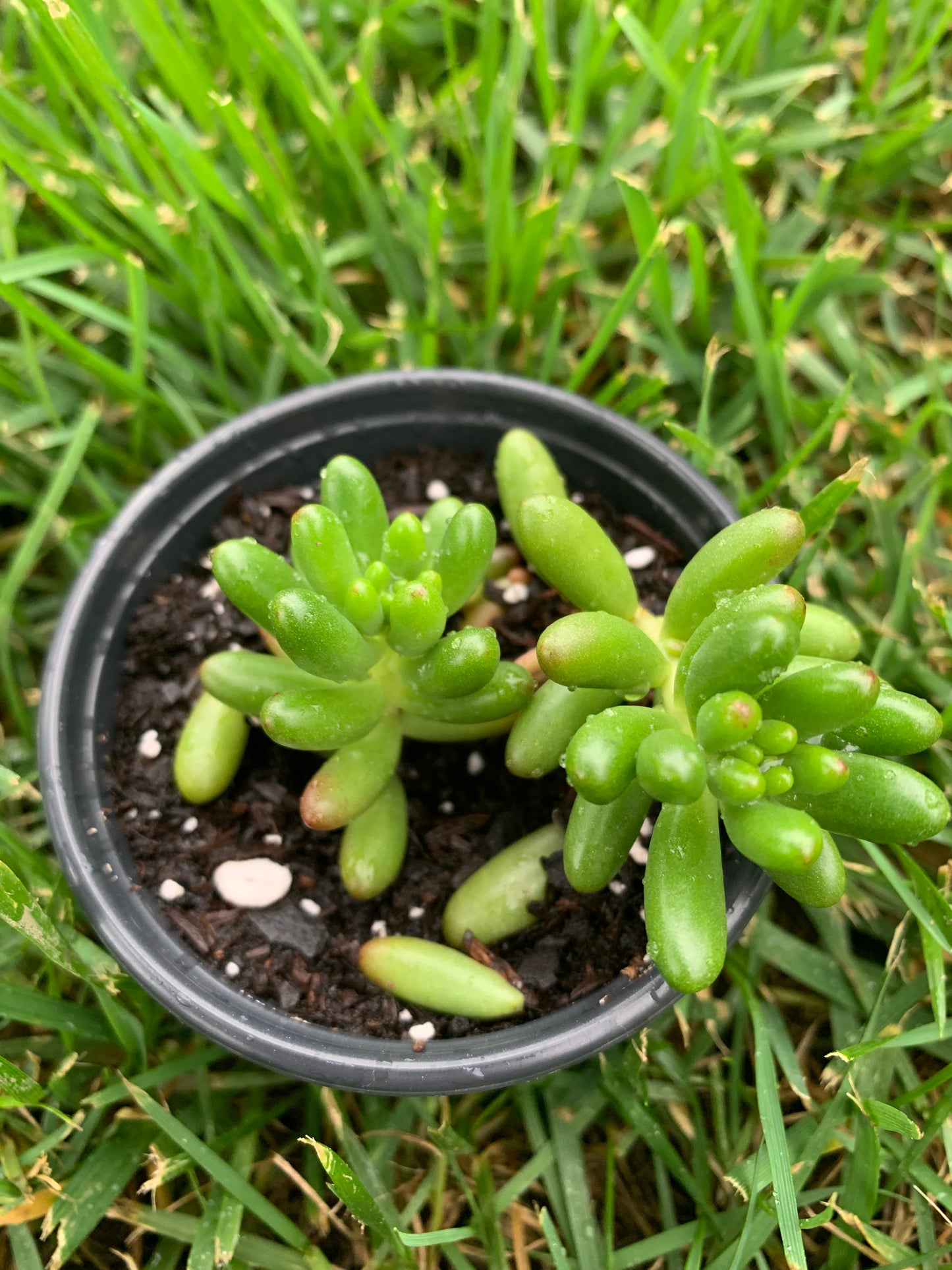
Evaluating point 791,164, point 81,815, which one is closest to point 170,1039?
point 81,815

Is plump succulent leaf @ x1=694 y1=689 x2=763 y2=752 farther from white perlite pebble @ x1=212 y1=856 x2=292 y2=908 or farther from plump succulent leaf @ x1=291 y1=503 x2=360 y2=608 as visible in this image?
white perlite pebble @ x1=212 y1=856 x2=292 y2=908

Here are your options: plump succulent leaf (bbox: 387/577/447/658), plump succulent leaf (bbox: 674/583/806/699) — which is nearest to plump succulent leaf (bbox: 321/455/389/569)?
plump succulent leaf (bbox: 387/577/447/658)

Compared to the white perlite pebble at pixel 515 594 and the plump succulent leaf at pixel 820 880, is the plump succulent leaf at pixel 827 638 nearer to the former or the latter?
the plump succulent leaf at pixel 820 880

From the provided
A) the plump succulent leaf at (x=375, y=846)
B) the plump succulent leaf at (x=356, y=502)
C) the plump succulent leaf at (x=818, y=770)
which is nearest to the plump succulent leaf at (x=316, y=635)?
the plump succulent leaf at (x=356, y=502)

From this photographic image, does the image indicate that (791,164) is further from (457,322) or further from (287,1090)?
(287,1090)

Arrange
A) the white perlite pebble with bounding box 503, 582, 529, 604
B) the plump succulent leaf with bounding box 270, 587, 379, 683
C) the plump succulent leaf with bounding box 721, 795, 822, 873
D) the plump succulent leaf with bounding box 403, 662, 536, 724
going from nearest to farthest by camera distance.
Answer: the plump succulent leaf with bounding box 721, 795, 822, 873 < the plump succulent leaf with bounding box 270, 587, 379, 683 < the plump succulent leaf with bounding box 403, 662, 536, 724 < the white perlite pebble with bounding box 503, 582, 529, 604

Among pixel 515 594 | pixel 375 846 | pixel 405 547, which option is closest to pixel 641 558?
pixel 515 594

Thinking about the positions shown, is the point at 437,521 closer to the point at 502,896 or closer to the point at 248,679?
the point at 248,679
